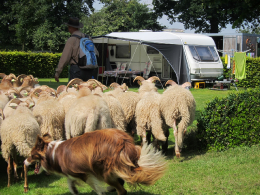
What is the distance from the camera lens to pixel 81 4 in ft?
121

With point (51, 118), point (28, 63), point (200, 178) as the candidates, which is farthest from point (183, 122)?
point (28, 63)

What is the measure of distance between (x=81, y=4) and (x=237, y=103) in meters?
32.9

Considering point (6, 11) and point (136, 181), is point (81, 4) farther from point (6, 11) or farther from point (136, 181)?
point (136, 181)

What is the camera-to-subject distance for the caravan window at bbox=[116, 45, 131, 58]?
2277cm

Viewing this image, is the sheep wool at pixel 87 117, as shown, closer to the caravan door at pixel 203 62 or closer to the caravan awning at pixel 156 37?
the caravan awning at pixel 156 37

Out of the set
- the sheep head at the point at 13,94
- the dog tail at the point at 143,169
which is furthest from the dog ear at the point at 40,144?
the sheep head at the point at 13,94

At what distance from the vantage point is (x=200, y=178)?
17.7 ft

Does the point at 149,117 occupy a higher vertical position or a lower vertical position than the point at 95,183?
higher

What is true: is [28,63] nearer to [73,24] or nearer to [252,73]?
[252,73]

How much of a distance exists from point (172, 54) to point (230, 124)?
1180cm

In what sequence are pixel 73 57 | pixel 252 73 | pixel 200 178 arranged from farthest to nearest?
pixel 252 73, pixel 73 57, pixel 200 178

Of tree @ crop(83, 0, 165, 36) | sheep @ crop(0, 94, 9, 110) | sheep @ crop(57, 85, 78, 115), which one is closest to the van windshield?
sheep @ crop(57, 85, 78, 115)

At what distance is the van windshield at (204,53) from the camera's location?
18.9m

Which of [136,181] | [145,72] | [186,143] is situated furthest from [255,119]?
[145,72]
